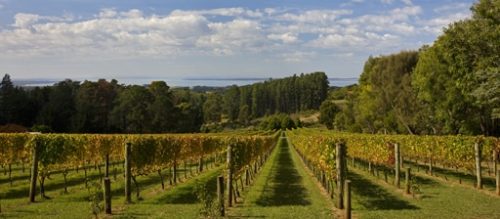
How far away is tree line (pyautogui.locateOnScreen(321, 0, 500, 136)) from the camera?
1040 inches

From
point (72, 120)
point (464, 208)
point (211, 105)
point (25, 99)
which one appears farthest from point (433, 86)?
point (211, 105)

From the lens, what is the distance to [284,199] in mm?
16984

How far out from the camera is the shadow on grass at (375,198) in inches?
590

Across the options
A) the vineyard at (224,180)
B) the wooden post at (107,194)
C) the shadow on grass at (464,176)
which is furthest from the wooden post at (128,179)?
the shadow on grass at (464,176)

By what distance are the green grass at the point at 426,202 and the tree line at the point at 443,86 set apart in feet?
29.5

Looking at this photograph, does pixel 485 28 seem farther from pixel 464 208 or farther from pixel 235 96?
pixel 235 96

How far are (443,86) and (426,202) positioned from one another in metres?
27.8

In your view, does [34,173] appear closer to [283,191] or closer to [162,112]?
[283,191]

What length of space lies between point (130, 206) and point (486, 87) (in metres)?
19.6

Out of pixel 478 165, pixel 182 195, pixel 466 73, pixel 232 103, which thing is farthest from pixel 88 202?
pixel 232 103

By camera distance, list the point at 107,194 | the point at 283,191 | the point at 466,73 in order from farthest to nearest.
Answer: the point at 466,73, the point at 283,191, the point at 107,194

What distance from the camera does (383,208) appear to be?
14602mm

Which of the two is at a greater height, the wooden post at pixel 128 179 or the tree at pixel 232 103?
the tree at pixel 232 103

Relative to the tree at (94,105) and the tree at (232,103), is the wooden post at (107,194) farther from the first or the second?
the tree at (232,103)
